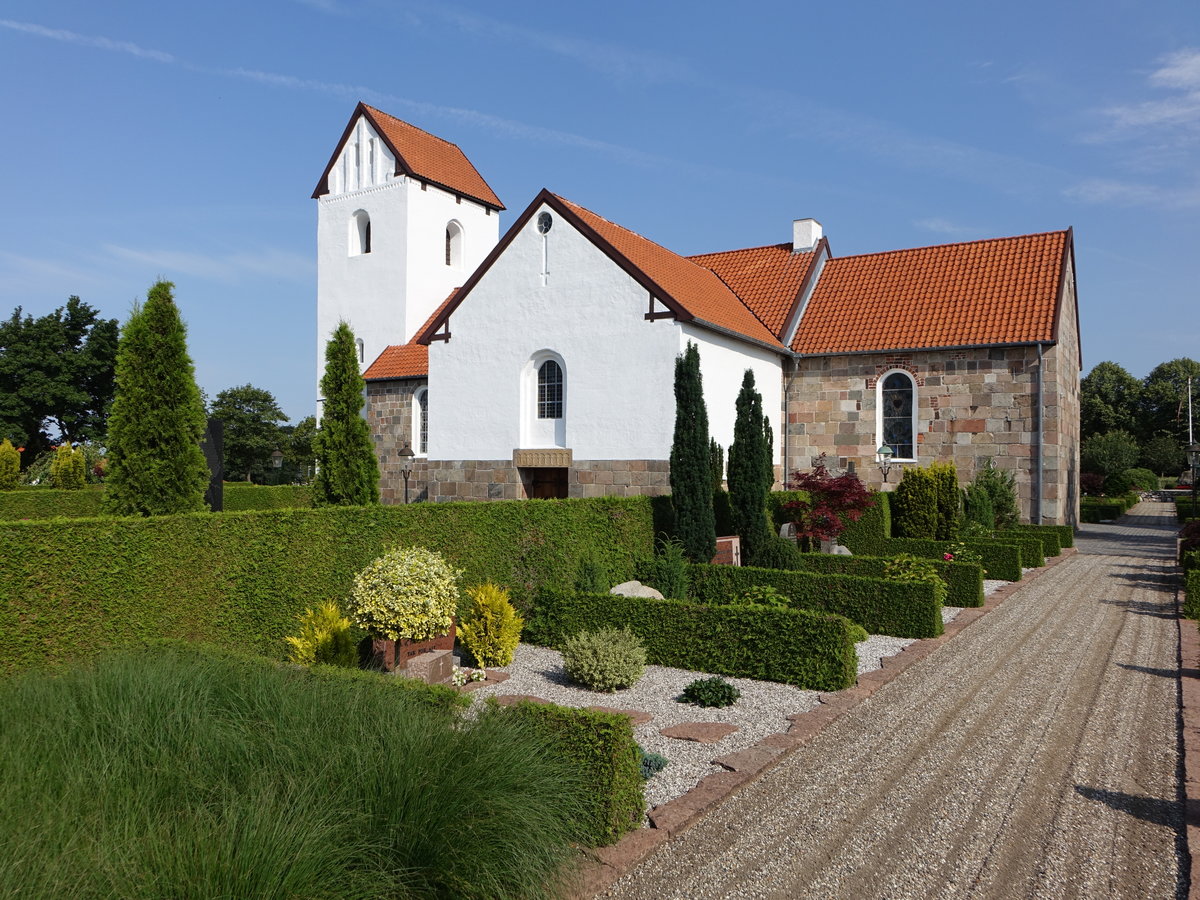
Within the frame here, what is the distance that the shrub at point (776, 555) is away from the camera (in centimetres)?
1177

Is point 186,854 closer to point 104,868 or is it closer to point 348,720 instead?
point 104,868

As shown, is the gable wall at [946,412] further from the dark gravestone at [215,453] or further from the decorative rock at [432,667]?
the decorative rock at [432,667]

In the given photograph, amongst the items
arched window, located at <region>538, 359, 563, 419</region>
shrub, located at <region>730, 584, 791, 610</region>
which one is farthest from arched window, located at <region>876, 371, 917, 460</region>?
shrub, located at <region>730, 584, 791, 610</region>

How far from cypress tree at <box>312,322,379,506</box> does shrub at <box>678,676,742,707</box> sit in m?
5.52

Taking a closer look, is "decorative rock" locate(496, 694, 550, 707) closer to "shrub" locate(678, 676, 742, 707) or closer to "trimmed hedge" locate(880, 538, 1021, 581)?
"shrub" locate(678, 676, 742, 707)

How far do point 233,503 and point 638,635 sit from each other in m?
18.1

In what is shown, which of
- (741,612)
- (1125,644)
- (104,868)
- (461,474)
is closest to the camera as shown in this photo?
(104,868)

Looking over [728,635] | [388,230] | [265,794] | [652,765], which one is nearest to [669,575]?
[728,635]

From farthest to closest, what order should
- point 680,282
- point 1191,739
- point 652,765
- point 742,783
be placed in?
point 680,282 → point 1191,739 → point 652,765 → point 742,783

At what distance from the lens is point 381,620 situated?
725 cm

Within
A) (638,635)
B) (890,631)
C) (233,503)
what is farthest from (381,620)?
(233,503)

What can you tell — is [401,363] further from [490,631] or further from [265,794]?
[265,794]

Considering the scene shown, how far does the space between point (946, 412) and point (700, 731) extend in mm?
14602

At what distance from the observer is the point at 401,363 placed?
75.7 feet
